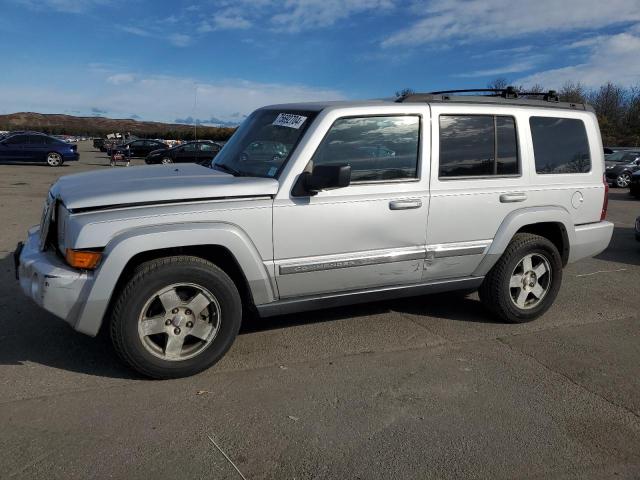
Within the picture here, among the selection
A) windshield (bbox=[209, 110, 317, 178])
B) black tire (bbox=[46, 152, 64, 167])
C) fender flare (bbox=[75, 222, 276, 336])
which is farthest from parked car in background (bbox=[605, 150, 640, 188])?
black tire (bbox=[46, 152, 64, 167])

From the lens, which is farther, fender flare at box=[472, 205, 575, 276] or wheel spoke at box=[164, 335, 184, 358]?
fender flare at box=[472, 205, 575, 276]

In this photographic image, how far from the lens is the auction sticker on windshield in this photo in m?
4.09

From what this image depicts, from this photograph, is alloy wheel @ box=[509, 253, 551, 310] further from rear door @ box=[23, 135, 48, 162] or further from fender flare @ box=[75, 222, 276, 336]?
rear door @ box=[23, 135, 48, 162]

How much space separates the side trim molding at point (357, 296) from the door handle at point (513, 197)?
0.69 meters

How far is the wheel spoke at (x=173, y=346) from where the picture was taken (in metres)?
3.61

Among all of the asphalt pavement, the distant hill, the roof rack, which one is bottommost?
the asphalt pavement

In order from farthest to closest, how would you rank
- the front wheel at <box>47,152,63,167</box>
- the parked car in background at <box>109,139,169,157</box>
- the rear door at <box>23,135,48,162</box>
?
1. the parked car in background at <box>109,139,169,157</box>
2. the front wheel at <box>47,152,63,167</box>
3. the rear door at <box>23,135,48,162</box>

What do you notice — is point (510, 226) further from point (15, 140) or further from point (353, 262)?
point (15, 140)

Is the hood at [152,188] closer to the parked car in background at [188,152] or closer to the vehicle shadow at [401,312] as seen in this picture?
the vehicle shadow at [401,312]

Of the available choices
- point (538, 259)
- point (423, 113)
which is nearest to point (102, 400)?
point (423, 113)

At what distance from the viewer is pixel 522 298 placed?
483cm

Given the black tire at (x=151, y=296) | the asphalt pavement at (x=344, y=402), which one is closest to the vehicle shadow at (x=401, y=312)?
the asphalt pavement at (x=344, y=402)

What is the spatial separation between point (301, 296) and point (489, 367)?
57.2 inches

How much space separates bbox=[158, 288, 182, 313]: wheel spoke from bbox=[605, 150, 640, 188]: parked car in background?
19.9 m
